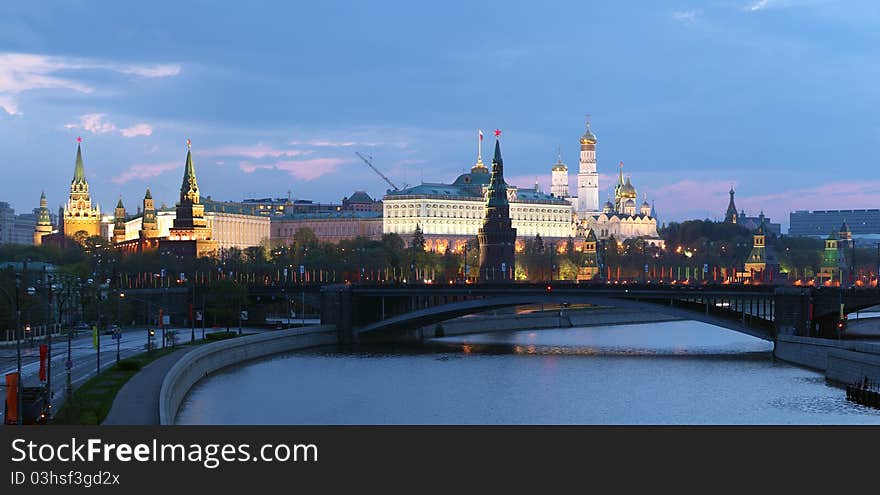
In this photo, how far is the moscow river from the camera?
235ft

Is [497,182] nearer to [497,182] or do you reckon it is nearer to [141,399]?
[497,182]

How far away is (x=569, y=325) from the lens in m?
154

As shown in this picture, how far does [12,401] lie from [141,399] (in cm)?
942

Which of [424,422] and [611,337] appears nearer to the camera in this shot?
[424,422]

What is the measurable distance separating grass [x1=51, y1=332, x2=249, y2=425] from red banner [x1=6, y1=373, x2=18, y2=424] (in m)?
1.48

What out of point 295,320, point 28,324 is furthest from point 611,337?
point 28,324

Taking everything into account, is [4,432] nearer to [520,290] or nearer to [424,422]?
[424,422]

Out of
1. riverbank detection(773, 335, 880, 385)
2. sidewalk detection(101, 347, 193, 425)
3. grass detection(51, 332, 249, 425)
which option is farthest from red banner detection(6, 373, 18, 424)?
riverbank detection(773, 335, 880, 385)

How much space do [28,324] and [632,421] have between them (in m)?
44.3

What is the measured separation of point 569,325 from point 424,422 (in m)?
85.6

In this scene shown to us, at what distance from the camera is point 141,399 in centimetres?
6197

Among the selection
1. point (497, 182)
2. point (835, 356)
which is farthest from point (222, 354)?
point (497, 182)

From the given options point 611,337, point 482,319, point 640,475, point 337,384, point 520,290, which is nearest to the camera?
point 640,475

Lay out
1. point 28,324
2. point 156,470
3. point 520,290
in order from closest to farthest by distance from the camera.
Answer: point 156,470 < point 28,324 < point 520,290
